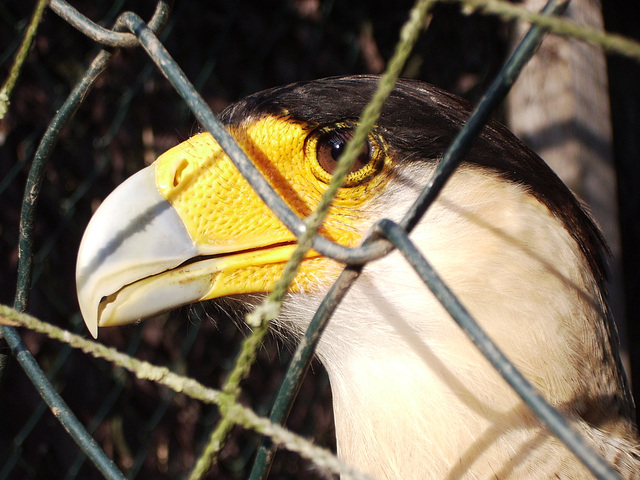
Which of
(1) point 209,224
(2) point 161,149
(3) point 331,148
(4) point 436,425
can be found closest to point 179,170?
(1) point 209,224

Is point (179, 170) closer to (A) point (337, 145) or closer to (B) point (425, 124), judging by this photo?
(A) point (337, 145)

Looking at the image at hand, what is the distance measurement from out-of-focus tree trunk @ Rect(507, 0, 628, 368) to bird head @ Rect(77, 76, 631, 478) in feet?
2.42

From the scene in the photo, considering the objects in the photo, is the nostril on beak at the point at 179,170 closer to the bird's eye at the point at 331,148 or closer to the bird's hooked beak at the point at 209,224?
the bird's hooked beak at the point at 209,224

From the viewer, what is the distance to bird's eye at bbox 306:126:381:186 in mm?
1196

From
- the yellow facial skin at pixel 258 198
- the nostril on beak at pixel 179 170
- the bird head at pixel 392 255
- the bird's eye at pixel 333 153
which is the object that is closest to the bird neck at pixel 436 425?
the bird head at pixel 392 255

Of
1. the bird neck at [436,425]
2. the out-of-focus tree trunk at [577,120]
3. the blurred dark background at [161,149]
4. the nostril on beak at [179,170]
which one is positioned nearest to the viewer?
the bird neck at [436,425]

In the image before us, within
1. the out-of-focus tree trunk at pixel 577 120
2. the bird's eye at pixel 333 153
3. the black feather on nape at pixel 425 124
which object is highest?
the out-of-focus tree trunk at pixel 577 120

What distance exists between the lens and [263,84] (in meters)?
3.21

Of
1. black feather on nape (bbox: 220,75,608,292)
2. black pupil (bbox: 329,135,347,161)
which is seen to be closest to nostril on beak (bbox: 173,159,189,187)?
black feather on nape (bbox: 220,75,608,292)

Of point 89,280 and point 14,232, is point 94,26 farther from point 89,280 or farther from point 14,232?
point 14,232

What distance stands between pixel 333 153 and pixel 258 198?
0.65 feet

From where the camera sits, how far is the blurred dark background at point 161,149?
2545 mm

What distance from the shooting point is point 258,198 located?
116 centimetres

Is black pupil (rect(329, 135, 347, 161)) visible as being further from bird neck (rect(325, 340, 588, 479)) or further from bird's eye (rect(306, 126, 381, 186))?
bird neck (rect(325, 340, 588, 479))
